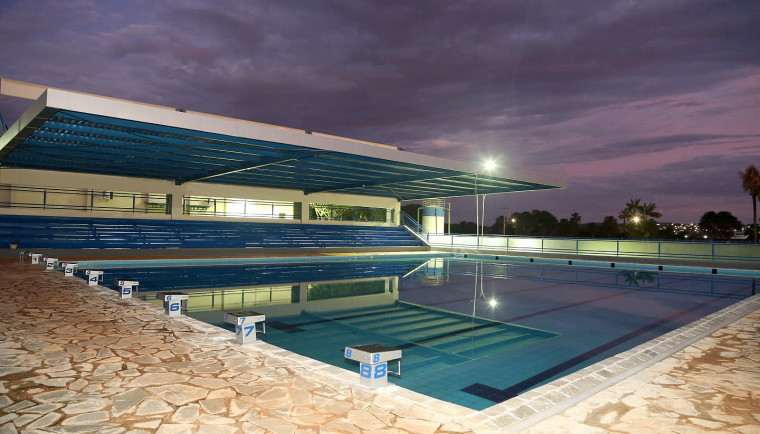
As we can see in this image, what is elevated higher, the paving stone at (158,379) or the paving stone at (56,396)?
the paving stone at (56,396)

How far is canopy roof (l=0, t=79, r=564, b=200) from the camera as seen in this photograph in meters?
10.5

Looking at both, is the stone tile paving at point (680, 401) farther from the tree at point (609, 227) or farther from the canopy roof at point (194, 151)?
the tree at point (609, 227)

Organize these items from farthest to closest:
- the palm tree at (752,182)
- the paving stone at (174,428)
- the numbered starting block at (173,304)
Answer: the palm tree at (752,182), the numbered starting block at (173,304), the paving stone at (174,428)

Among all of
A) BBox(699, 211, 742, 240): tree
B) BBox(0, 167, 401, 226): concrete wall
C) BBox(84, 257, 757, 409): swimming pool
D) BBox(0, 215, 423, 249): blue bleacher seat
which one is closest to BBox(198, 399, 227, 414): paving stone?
BBox(84, 257, 757, 409): swimming pool

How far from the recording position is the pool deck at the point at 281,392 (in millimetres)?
3113

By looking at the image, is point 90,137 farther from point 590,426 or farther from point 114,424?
point 590,426

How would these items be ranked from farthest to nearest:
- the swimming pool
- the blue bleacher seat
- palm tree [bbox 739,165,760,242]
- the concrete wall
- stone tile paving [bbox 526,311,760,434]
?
palm tree [bbox 739,165,760,242] < the concrete wall < the blue bleacher seat < the swimming pool < stone tile paving [bbox 526,311,760,434]

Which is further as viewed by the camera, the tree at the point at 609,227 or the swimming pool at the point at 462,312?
the tree at the point at 609,227

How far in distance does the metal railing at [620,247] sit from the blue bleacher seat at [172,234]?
597 cm

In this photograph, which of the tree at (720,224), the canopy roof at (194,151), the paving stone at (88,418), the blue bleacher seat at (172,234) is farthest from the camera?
the tree at (720,224)

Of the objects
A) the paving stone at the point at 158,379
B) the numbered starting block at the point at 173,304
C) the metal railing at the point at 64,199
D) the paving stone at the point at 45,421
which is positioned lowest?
the paving stone at the point at 158,379

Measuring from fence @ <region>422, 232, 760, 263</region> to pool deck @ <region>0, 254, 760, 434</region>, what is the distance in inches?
649

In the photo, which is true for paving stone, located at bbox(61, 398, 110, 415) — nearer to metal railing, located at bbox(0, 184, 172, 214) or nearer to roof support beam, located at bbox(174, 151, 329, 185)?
roof support beam, located at bbox(174, 151, 329, 185)

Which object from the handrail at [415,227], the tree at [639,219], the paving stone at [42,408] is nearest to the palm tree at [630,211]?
the tree at [639,219]
